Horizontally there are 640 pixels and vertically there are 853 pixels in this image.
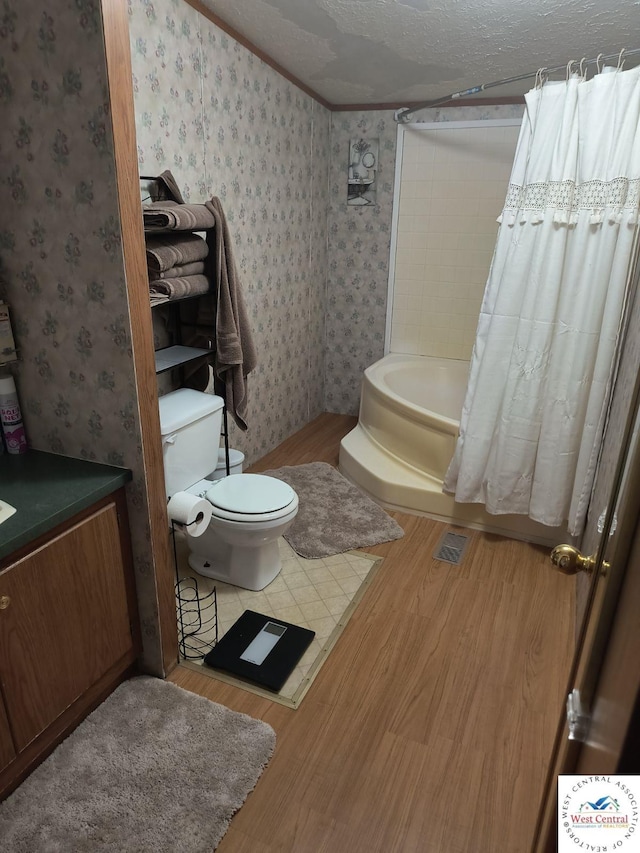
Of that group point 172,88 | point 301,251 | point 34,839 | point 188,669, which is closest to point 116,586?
point 188,669

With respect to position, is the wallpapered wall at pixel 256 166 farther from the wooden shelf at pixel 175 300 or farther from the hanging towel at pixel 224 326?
the wooden shelf at pixel 175 300

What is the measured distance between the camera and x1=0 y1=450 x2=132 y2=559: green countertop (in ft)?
4.25

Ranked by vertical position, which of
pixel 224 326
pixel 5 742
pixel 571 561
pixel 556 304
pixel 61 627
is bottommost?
pixel 5 742

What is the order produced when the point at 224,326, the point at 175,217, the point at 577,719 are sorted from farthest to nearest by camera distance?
the point at 224,326 < the point at 175,217 < the point at 577,719

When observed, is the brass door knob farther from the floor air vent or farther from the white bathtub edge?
the white bathtub edge

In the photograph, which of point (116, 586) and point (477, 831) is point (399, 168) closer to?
point (116, 586)

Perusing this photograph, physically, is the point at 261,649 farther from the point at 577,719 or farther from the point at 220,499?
the point at 577,719

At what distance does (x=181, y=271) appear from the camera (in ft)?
6.56

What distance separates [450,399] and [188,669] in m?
Answer: 2.53

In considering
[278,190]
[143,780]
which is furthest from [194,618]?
[278,190]

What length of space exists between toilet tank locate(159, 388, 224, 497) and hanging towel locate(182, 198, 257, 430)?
20 centimetres

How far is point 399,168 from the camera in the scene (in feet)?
11.9

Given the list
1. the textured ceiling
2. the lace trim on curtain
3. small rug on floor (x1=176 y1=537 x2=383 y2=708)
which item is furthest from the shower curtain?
small rug on floor (x1=176 y1=537 x2=383 y2=708)

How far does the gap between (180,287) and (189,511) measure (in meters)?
0.81
